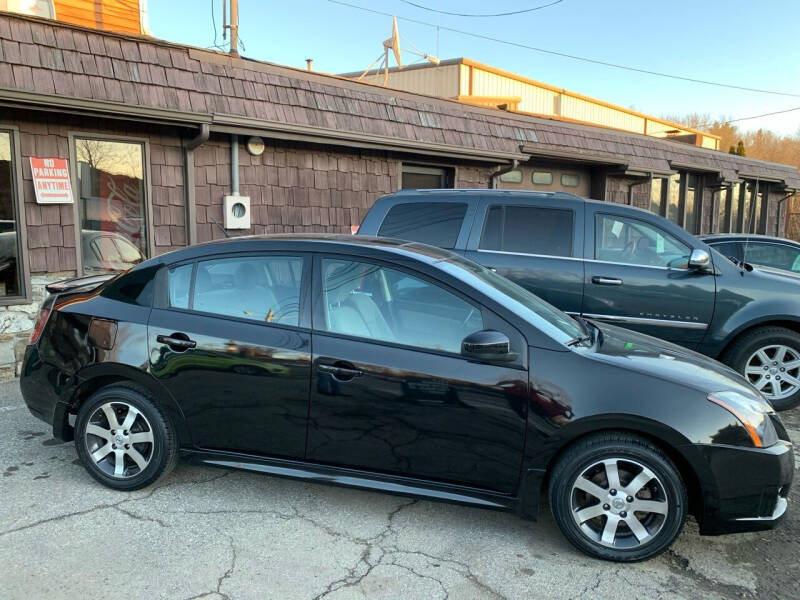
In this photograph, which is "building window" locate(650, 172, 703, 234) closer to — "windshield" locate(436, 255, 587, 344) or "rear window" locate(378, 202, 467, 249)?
"rear window" locate(378, 202, 467, 249)

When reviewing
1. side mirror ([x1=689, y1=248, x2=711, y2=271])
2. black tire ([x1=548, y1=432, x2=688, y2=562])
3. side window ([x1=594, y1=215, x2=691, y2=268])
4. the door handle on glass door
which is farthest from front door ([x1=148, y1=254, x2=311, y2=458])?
side mirror ([x1=689, y1=248, x2=711, y2=271])

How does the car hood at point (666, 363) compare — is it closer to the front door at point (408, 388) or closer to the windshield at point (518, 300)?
the windshield at point (518, 300)

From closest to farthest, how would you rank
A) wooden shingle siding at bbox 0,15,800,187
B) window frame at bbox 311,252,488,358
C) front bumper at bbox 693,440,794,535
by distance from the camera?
front bumper at bbox 693,440,794,535 → window frame at bbox 311,252,488,358 → wooden shingle siding at bbox 0,15,800,187

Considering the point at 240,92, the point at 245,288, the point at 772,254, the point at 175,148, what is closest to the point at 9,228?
the point at 175,148

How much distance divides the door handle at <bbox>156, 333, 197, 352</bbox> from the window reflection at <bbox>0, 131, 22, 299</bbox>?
3936 mm

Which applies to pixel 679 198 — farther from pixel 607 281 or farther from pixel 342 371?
pixel 342 371

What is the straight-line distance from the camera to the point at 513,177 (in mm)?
11711

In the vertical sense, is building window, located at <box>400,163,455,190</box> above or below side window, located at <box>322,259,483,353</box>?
above

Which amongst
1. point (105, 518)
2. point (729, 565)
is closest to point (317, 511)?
point (105, 518)

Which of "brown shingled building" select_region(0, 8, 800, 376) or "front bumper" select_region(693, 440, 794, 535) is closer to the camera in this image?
"front bumper" select_region(693, 440, 794, 535)

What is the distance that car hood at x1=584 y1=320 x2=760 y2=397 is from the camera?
3.04 metres

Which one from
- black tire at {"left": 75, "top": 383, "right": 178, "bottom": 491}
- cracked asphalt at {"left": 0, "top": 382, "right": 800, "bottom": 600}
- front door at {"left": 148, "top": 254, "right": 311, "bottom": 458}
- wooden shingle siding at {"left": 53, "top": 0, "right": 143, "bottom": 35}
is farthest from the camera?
wooden shingle siding at {"left": 53, "top": 0, "right": 143, "bottom": 35}

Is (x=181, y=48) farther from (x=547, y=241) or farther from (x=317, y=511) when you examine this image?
(x=317, y=511)

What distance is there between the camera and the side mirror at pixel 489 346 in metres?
3.03
